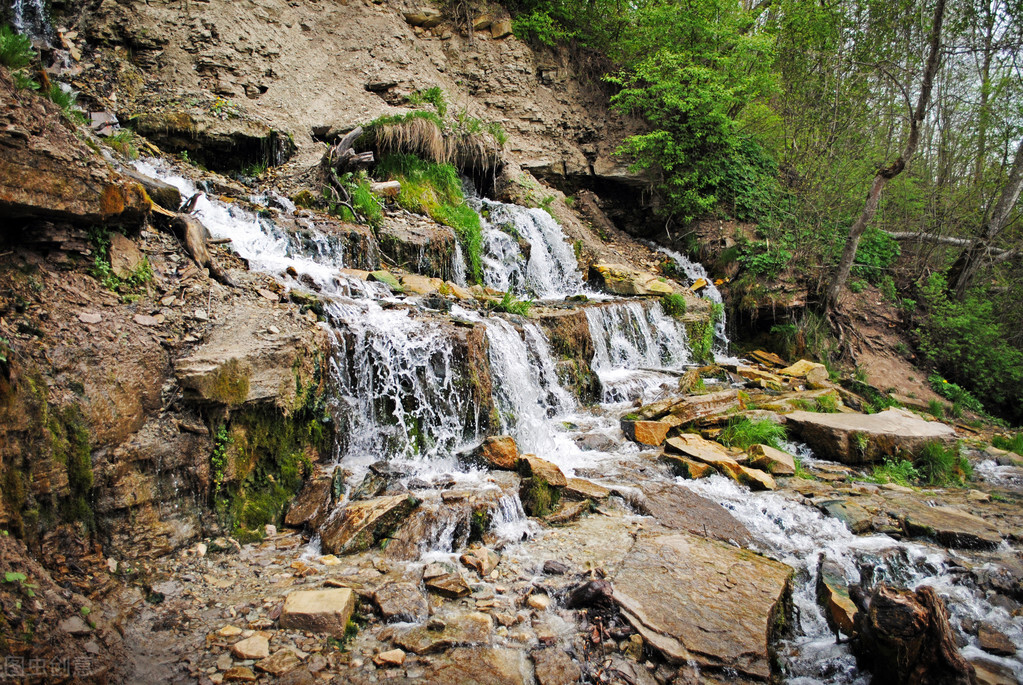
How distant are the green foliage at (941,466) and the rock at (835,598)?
3056mm

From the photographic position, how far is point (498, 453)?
4.86m

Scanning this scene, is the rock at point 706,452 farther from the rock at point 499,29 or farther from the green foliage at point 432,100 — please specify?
the rock at point 499,29

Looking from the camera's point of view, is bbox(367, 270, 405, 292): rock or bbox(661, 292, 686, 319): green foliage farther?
bbox(661, 292, 686, 319): green foliage

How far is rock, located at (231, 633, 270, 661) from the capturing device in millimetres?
2465

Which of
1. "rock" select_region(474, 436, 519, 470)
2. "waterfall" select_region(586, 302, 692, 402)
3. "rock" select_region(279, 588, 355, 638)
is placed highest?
"waterfall" select_region(586, 302, 692, 402)

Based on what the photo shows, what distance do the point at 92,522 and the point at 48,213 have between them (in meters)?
2.05

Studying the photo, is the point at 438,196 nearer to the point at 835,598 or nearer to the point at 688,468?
the point at 688,468

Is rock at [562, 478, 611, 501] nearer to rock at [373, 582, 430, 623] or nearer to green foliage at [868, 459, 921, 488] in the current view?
rock at [373, 582, 430, 623]

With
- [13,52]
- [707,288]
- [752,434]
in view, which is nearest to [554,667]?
[752,434]

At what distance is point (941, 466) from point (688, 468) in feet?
9.99

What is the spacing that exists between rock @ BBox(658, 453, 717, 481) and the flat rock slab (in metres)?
1.27

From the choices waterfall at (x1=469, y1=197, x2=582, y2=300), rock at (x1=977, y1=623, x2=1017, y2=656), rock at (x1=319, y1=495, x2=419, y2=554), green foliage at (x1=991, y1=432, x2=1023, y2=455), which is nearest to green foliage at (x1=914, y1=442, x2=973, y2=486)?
green foliage at (x1=991, y1=432, x2=1023, y2=455)

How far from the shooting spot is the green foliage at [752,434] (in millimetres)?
5820

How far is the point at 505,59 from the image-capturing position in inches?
548
